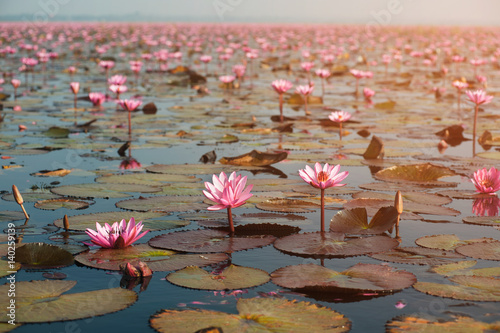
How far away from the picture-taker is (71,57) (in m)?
19.0

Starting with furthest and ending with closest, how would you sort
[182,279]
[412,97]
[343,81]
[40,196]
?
1. [343,81]
2. [412,97]
3. [40,196]
4. [182,279]

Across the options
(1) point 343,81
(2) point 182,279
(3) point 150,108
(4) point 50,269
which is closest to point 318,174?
(2) point 182,279

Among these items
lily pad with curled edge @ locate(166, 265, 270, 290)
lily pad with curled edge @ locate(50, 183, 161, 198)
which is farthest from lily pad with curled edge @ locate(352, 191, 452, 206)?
lily pad with curled edge @ locate(166, 265, 270, 290)

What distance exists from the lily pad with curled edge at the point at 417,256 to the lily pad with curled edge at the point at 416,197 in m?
0.89

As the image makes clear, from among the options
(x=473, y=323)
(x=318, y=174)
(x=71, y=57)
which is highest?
(x=71, y=57)

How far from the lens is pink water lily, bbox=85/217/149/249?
2.83m

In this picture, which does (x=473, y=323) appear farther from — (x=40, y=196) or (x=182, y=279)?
(x=40, y=196)

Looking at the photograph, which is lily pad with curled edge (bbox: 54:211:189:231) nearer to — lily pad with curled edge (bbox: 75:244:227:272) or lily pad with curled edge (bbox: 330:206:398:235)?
lily pad with curled edge (bbox: 75:244:227:272)

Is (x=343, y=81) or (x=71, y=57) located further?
(x=71, y=57)

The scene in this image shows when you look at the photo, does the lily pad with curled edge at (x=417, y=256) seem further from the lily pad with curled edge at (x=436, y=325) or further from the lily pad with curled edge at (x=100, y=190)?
the lily pad with curled edge at (x=100, y=190)

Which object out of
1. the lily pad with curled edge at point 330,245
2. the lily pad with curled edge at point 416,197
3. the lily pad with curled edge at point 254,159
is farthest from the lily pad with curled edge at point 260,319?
the lily pad with curled edge at point 254,159

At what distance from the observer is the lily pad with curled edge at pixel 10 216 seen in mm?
3404

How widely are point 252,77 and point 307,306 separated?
37.5ft

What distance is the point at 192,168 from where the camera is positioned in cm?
470
